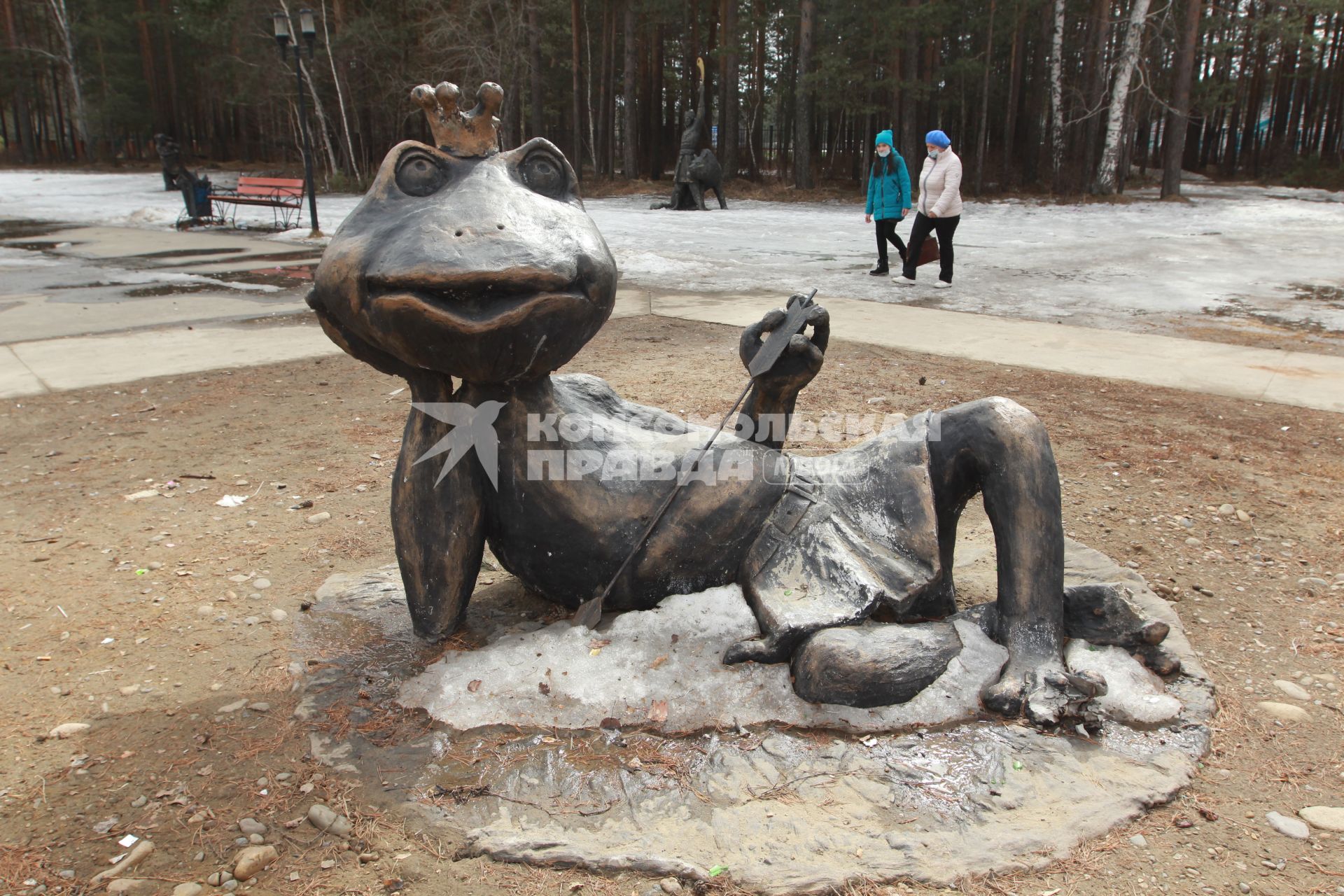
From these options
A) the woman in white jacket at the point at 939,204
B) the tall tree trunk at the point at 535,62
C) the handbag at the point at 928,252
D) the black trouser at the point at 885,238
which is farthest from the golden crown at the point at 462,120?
the tall tree trunk at the point at 535,62

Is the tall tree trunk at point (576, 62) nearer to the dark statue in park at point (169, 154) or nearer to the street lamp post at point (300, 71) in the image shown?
the street lamp post at point (300, 71)

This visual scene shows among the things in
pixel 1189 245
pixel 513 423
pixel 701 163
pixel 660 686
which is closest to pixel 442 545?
pixel 513 423

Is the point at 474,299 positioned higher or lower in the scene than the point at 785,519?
higher

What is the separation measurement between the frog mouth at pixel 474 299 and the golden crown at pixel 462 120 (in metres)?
0.44

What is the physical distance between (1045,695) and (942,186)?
318 inches

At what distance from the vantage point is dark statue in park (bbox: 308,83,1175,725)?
1997 millimetres

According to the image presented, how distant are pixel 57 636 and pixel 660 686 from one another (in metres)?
1.87

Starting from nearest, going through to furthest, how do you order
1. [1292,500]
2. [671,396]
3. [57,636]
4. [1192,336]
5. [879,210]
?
1. [57,636]
2. [1292,500]
3. [671,396]
4. [1192,336]
5. [879,210]

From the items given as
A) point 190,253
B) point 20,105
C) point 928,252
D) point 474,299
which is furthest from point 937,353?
point 20,105

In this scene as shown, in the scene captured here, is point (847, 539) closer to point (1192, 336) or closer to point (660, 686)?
point (660, 686)

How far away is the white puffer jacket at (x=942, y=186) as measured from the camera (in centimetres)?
923

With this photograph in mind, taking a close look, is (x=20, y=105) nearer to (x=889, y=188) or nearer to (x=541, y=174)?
(x=889, y=188)

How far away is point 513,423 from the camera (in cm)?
227

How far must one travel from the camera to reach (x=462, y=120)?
2.18 m
